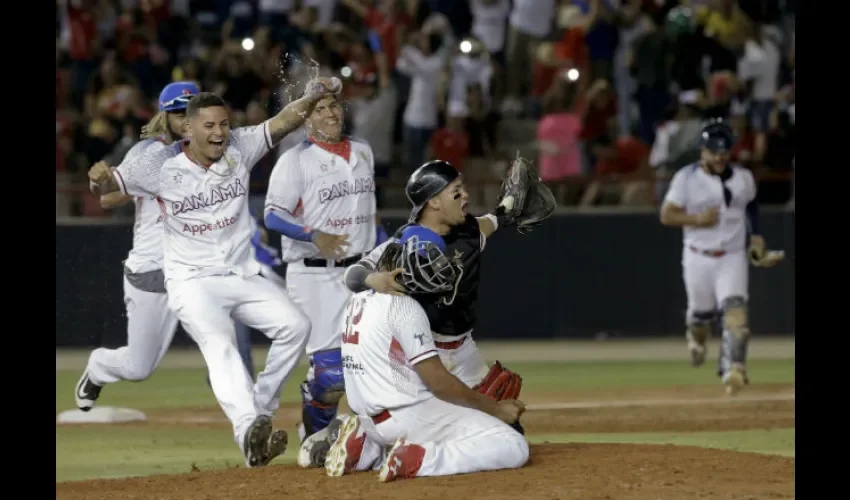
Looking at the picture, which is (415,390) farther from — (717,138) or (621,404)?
(717,138)

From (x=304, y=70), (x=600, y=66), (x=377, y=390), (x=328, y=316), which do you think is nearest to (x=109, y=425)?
(x=328, y=316)

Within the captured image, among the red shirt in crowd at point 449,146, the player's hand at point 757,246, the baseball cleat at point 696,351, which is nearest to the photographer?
the player's hand at point 757,246

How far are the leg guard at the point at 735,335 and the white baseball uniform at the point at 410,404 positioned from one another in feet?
20.4

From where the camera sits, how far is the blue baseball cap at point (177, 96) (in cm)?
1074

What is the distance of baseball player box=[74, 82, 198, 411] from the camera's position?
1079cm

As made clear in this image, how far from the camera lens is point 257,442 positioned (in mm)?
9305

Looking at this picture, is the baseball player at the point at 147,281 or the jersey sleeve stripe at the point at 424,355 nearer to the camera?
the jersey sleeve stripe at the point at 424,355

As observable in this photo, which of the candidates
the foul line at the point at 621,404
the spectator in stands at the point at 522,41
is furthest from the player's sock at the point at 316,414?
the spectator in stands at the point at 522,41

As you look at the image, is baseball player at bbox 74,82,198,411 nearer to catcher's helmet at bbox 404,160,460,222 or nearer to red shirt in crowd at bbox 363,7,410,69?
catcher's helmet at bbox 404,160,460,222

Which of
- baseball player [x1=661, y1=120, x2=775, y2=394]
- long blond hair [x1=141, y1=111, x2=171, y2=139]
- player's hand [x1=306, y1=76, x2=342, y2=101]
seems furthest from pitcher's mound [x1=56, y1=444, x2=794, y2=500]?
baseball player [x1=661, y1=120, x2=775, y2=394]

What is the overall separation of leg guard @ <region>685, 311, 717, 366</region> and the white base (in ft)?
17.9

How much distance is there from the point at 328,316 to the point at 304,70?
166 centimetres

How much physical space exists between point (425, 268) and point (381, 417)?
0.88 m

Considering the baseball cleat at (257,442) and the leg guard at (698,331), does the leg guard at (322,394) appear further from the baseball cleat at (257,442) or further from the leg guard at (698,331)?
the leg guard at (698,331)
